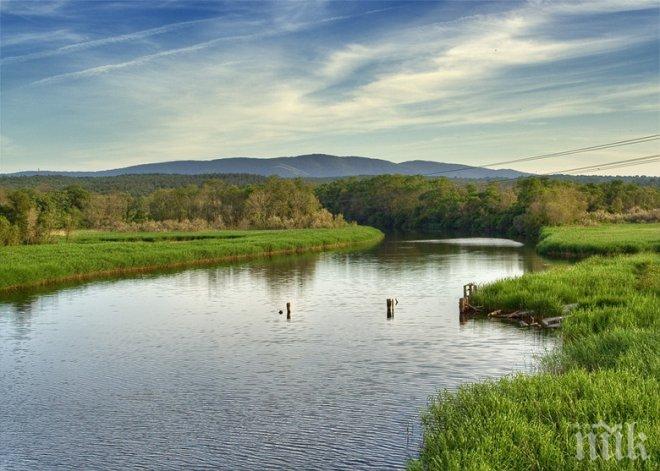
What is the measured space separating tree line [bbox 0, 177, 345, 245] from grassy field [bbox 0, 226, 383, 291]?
20974 millimetres

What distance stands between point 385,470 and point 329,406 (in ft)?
15.9

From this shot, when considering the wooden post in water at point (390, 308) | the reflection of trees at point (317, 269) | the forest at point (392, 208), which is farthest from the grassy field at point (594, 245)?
the wooden post in water at point (390, 308)

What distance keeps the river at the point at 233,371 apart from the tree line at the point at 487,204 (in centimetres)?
7005

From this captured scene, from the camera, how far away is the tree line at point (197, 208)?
365 feet

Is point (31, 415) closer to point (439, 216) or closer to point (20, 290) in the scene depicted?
point (20, 290)

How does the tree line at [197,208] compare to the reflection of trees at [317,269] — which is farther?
the tree line at [197,208]

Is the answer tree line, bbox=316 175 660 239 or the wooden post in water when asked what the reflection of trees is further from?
tree line, bbox=316 175 660 239

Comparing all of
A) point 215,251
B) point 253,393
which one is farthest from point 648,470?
point 215,251

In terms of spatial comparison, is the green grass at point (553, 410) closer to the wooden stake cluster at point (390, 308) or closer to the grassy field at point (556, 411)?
the grassy field at point (556, 411)

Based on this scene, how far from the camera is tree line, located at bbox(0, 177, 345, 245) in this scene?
111250 mm

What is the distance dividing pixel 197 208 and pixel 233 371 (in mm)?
109626

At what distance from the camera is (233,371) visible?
24969 millimetres

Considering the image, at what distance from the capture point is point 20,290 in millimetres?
47188

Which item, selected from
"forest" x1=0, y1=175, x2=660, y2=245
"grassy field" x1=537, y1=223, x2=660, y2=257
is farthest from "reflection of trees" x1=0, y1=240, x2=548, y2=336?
"forest" x1=0, y1=175, x2=660, y2=245
